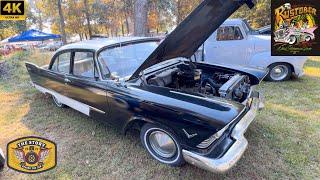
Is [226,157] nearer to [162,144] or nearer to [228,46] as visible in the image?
[162,144]

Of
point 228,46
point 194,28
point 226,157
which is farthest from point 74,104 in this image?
point 228,46

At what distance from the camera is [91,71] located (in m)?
3.56

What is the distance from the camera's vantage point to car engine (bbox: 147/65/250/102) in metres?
3.31

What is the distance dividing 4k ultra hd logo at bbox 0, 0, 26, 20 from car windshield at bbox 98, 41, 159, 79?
141 inches

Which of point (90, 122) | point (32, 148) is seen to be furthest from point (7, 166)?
point (90, 122)

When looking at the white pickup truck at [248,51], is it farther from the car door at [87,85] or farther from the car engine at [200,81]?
the car door at [87,85]

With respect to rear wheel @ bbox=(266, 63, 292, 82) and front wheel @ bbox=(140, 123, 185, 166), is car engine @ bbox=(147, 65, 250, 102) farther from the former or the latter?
rear wheel @ bbox=(266, 63, 292, 82)

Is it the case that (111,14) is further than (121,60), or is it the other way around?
(111,14)

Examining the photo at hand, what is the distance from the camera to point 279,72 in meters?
6.32

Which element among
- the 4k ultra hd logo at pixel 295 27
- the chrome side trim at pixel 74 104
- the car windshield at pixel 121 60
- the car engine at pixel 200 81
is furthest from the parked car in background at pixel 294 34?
the chrome side trim at pixel 74 104

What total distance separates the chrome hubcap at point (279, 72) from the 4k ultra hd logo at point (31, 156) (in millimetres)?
5419

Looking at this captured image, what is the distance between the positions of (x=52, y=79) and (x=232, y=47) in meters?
4.41

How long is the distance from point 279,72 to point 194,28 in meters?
4.13

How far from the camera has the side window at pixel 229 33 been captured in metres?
6.33
